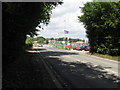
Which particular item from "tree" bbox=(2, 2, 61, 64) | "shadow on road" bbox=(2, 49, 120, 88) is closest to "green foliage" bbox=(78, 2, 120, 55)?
"shadow on road" bbox=(2, 49, 120, 88)

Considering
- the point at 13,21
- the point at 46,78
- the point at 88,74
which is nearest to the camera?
the point at 13,21

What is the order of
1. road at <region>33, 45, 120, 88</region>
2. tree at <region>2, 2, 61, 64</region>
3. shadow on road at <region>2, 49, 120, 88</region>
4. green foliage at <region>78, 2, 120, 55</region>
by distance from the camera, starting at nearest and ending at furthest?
tree at <region>2, 2, 61, 64</region>, shadow on road at <region>2, 49, 120, 88</region>, road at <region>33, 45, 120, 88</region>, green foliage at <region>78, 2, 120, 55</region>

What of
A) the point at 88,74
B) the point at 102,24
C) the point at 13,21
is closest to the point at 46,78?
the point at 88,74

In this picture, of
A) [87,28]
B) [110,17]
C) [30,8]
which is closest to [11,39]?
[30,8]

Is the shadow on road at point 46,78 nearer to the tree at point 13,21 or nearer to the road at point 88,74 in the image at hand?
the road at point 88,74

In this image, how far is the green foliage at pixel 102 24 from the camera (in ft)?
76.1

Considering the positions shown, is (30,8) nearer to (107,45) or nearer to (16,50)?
(16,50)

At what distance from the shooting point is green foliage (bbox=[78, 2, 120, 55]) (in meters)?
23.2

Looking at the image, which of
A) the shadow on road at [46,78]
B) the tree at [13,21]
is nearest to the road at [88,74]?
the shadow on road at [46,78]

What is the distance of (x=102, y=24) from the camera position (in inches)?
1055

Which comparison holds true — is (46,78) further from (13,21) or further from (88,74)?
(13,21)

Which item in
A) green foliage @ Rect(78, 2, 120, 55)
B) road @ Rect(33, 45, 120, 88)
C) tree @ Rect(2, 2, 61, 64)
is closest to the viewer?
tree @ Rect(2, 2, 61, 64)

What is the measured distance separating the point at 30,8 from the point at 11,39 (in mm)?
1116

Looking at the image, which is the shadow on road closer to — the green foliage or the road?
the road
